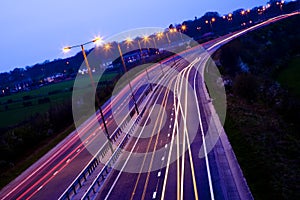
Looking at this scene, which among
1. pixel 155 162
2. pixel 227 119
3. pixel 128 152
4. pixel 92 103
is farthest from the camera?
pixel 92 103

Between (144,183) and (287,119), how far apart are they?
2309 cm

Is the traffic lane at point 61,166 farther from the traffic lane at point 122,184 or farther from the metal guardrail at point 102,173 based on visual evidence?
the traffic lane at point 122,184

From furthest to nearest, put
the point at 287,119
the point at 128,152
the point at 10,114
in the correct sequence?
1. the point at 10,114
2. the point at 287,119
3. the point at 128,152

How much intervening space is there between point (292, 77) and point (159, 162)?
49.2 meters

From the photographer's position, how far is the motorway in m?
20.5

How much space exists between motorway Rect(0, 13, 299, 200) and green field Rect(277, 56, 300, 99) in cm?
1682

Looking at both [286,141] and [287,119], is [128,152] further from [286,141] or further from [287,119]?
[287,119]

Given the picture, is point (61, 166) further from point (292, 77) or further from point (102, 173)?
point (292, 77)

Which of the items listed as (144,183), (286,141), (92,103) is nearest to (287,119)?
(286,141)

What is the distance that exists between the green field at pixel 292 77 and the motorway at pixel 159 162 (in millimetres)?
16818

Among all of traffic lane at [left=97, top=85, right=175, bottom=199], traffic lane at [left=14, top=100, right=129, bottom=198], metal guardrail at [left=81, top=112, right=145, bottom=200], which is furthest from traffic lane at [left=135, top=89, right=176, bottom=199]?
traffic lane at [left=14, top=100, right=129, bottom=198]

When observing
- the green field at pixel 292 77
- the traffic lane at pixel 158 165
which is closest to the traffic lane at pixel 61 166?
the traffic lane at pixel 158 165

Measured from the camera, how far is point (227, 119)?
34.3 m

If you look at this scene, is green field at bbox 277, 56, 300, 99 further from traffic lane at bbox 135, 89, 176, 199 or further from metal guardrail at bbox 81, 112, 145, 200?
metal guardrail at bbox 81, 112, 145, 200
